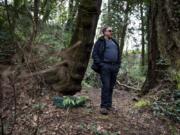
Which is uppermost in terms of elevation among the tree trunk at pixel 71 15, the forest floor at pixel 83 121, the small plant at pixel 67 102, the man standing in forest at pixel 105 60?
the tree trunk at pixel 71 15

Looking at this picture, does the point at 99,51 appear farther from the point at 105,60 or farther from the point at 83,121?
the point at 83,121

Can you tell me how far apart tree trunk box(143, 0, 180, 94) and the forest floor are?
150cm

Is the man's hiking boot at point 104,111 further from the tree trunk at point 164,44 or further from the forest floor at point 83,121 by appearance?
the tree trunk at point 164,44

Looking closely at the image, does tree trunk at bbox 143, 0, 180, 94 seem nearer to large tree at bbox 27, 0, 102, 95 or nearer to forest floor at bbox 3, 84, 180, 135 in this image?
forest floor at bbox 3, 84, 180, 135

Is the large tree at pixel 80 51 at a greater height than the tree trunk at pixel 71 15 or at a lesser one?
lesser

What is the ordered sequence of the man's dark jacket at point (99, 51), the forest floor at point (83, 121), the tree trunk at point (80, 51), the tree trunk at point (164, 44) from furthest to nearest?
the tree trunk at point (164, 44), the tree trunk at point (80, 51), the man's dark jacket at point (99, 51), the forest floor at point (83, 121)

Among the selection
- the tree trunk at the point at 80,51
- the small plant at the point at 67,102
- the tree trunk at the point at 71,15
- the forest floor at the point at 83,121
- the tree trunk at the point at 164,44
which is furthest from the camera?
the tree trunk at the point at 71,15

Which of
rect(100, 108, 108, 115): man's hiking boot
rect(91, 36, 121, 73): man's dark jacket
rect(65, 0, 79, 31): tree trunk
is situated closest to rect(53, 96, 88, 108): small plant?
rect(100, 108, 108, 115): man's hiking boot

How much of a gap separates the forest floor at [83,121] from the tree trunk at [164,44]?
1.50m

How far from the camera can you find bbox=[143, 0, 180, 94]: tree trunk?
397 inches

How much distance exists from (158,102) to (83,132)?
8.56 ft

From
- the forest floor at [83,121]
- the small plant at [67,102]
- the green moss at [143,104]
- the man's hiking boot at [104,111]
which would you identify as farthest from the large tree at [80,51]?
the green moss at [143,104]

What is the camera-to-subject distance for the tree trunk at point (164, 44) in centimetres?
1009

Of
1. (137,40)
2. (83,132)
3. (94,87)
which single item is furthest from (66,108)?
(137,40)
